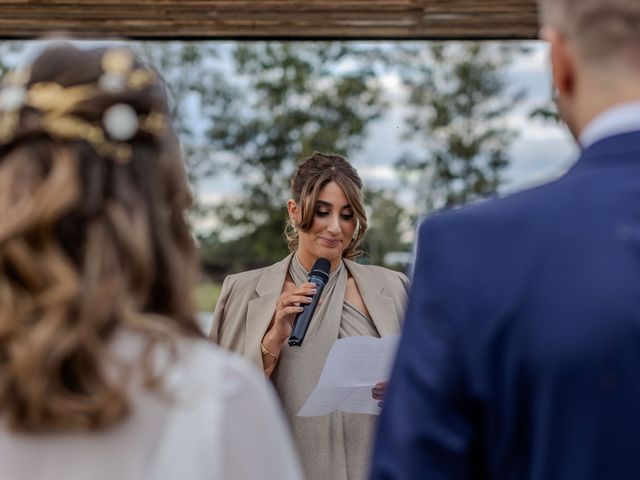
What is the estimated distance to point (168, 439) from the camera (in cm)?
124

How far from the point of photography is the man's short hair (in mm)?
1247

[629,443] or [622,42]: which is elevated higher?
[622,42]

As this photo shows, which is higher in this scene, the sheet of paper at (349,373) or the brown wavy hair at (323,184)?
the brown wavy hair at (323,184)

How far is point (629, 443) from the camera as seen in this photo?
119cm

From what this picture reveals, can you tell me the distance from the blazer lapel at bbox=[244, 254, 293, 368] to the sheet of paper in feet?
1.26

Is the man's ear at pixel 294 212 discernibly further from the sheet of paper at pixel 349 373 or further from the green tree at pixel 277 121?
the green tree at pixel 277 121

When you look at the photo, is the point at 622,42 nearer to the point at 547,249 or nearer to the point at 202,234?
the point at 547,249

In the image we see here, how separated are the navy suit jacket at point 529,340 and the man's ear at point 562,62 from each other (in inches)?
4.1

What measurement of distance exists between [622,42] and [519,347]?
17.9 inches

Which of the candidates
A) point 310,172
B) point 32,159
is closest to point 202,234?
A: point 310,172

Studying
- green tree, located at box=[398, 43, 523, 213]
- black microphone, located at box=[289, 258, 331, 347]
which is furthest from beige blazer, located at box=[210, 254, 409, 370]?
green tree, located at box=[398, 43, 523, 213]

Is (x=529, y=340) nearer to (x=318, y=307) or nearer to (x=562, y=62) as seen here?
(x=562, y=62)

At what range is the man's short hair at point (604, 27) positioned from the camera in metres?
1.25

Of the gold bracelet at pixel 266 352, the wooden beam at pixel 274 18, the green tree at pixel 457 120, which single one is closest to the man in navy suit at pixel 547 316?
the gold bracelet at pixel 266 352
